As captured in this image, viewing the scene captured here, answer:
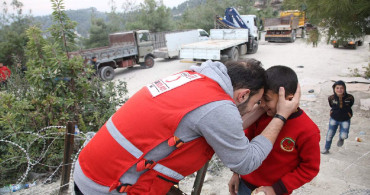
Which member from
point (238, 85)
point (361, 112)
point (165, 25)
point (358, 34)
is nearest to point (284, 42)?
point (165, 25)

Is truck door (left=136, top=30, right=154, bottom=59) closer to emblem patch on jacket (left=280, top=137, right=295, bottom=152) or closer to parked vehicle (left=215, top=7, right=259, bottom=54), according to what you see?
parked vehicle (left=215, top=7, right=259, bottom=54)

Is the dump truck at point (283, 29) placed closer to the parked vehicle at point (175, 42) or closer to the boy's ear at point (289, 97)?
the parked vehicle at point (175, 42)

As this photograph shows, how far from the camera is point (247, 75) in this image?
1.41 m

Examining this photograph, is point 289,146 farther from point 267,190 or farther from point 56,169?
point 56,169

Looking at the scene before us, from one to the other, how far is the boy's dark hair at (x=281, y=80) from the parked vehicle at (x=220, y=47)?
10513 millimetres

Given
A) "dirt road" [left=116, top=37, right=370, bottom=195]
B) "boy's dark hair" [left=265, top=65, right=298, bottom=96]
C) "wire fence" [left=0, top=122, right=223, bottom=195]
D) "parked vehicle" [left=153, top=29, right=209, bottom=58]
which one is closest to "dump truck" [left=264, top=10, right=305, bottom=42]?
"dirt road" [left=116, top=37, right=370, bottom=195]

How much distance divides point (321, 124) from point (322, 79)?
4.49 meters

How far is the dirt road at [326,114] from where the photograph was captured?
3.33 meters

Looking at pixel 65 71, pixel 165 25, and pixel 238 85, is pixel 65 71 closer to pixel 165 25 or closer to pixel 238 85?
pixel 238 85

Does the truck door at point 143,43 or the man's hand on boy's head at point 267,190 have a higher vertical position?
the truck door at point 143,43

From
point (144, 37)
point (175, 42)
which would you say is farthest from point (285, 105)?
point (175, 42)

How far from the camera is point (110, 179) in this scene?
4.25 ft

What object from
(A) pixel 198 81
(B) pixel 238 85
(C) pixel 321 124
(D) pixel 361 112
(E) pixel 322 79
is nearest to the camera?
(A) pixel 198 81

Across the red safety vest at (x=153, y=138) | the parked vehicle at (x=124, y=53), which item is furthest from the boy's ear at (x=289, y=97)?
the parked vehicle at (x=124, y=53)
